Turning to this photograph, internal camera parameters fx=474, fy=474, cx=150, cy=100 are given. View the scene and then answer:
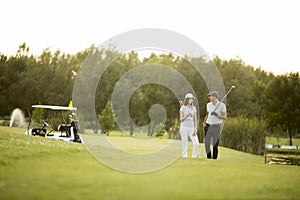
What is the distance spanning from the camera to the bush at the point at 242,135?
2500 cm

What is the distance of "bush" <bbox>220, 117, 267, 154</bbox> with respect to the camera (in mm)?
25000

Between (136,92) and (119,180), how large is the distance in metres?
27.0

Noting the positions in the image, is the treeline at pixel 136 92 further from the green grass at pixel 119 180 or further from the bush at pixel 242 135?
the green grass at pixel 119 180

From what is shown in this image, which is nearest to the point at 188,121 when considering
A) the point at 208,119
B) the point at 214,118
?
the point at 208,119

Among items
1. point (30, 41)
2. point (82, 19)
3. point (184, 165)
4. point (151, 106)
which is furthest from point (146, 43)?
point (30, 41)

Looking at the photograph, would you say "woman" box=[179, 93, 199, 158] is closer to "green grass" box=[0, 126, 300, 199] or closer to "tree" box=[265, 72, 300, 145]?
"green grass" box=[0, 126, 300, 199]

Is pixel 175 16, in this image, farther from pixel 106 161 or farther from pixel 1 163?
pixel 1 163

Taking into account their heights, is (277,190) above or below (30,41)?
below

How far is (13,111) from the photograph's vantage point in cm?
4003

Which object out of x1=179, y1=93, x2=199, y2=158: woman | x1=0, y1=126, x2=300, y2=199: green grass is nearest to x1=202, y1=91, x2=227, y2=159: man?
x1=179, y1=93, x2=199, y2=158: woman

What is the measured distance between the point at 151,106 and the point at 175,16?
9468 millimetres

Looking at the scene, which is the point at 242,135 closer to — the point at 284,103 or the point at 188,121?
the point at 188,121

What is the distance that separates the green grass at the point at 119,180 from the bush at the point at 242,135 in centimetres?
1305

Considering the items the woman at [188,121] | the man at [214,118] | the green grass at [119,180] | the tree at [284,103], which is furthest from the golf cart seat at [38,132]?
the tree at [284,103]
